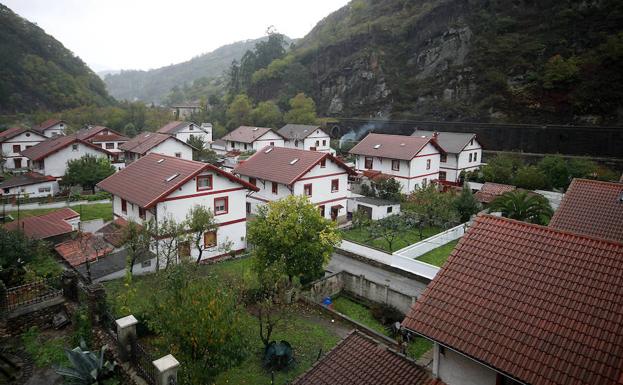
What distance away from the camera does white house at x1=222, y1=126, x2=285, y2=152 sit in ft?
207

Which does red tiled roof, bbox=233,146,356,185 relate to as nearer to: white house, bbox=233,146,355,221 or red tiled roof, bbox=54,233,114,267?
white house, bbox=233,146,355,221

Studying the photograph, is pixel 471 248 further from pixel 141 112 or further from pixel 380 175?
pixel 141 112

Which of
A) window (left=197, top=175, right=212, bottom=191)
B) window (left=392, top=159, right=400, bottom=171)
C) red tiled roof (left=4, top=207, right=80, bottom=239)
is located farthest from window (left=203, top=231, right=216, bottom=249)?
window (left=392, top=159, right=400, bottom=171)

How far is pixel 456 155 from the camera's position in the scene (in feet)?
143

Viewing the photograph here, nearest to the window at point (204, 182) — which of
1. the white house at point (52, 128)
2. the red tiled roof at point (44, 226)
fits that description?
the red tiled roof at point (44, 226)

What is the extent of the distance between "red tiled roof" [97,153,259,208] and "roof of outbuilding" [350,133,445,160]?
739 inches

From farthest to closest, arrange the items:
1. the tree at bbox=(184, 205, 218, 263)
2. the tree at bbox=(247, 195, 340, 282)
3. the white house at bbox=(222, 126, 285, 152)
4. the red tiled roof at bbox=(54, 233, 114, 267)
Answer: the white house at bbox=(222, 126, 285, 152), the tree at bbox=(184, 205, 218, 263), the red tiled roof at bbox=(54, 233, 114, 267), the tree at bbox=(247, 195, 340, 282)

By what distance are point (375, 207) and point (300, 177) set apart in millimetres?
7304

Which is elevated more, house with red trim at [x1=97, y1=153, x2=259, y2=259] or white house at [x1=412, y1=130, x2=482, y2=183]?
white house at [x1=412, y1=130, x2=482, y2=183]

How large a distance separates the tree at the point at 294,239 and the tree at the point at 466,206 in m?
16.0

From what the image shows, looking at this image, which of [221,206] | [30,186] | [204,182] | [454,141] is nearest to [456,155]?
[454,141]

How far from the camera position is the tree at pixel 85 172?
37606 mm

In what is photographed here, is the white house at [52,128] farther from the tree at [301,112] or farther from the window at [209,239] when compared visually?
the window at [209,239]

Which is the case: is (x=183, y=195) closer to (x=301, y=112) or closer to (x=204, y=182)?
(x=204, y=182)
